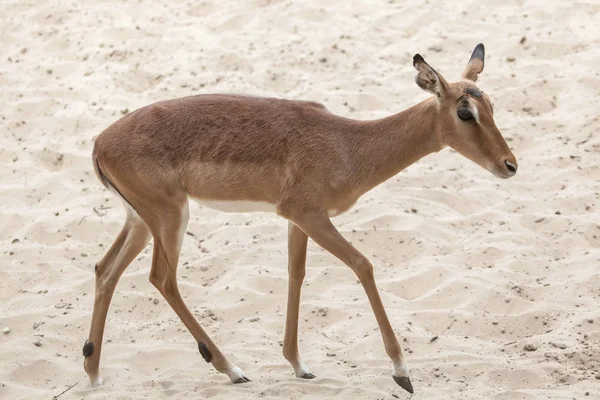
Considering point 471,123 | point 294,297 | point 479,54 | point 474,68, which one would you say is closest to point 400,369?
point 294,297

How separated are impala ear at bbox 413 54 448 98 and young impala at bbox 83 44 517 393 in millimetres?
26

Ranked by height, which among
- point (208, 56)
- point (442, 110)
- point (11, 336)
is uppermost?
point (442, 110)

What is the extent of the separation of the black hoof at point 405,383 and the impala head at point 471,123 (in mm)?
1321

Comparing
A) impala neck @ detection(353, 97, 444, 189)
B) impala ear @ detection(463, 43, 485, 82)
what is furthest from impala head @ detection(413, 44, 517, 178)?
impala ear @ detection(463, 43, 485, 82)

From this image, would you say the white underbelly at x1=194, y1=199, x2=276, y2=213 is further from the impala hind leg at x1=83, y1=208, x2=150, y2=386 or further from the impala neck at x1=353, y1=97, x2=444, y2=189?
the impala neck at x1=353, y1=97, x2=444, y2=189

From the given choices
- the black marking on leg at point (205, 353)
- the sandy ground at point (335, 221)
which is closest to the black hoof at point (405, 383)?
the sandy ground at point (335, 221)

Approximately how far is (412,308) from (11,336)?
276 centimetres

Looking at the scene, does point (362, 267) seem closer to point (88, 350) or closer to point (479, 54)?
point (479, 54)

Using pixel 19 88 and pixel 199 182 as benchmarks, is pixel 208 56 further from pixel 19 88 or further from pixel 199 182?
pixel 199 182

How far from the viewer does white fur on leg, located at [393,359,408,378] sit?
612 centimetres

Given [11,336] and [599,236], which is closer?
[11,336]

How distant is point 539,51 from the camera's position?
1073 centimetres

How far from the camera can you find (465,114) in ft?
20.2

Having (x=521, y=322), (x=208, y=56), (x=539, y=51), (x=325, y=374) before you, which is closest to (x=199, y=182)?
(x=325, y=374)
